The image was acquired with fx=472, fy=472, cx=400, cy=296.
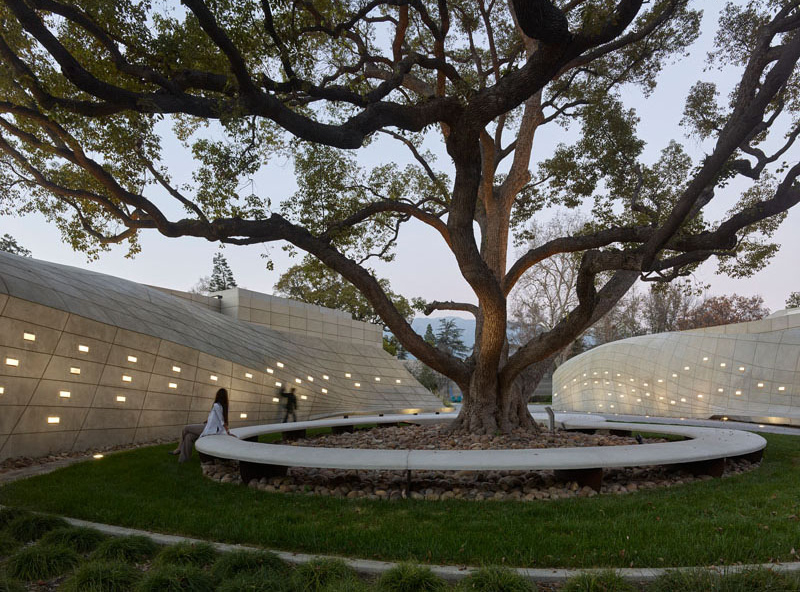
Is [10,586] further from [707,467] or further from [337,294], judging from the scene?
[337,294]

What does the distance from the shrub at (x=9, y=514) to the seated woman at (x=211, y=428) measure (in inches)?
114

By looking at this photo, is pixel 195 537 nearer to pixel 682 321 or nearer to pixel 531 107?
pixel 531 107

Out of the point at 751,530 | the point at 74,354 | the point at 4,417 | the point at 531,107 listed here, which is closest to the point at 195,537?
the point at 751,530

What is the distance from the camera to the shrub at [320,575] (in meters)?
2.81

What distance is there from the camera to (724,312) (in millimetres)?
36031

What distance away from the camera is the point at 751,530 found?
3590mm

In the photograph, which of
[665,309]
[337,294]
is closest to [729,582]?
[337,294]

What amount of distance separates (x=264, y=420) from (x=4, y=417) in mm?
6969

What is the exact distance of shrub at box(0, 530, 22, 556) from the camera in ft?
11.7

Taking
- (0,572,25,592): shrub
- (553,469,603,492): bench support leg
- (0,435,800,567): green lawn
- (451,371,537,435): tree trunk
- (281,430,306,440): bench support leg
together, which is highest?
(451,371,537,435): tree trunk

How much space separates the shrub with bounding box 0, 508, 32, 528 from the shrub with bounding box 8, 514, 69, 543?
0.19 feet

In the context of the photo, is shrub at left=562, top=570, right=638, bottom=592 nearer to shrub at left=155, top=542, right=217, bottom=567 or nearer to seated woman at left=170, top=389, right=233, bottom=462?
shrub at left=155, top=542, right=217, bottom=567

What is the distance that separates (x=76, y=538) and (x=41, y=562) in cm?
43

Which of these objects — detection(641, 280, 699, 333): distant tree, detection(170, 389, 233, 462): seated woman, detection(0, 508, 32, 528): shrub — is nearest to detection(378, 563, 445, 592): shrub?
detection(0, 508, 32, 528): shrub
